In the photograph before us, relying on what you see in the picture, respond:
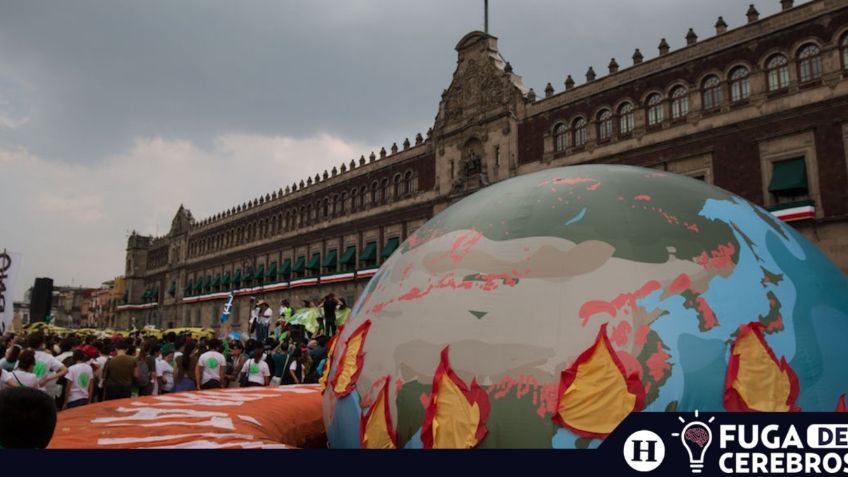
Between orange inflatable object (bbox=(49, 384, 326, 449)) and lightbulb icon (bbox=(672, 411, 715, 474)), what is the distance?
2.52m

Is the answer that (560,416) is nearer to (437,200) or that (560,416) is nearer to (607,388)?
(607,388)

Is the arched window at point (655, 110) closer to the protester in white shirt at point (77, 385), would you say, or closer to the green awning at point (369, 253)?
the green awning at point (369, 253)

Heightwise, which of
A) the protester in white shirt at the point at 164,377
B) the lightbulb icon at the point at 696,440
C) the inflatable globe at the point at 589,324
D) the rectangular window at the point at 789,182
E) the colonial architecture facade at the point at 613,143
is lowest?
the protester in white shirt at the point at 164,377

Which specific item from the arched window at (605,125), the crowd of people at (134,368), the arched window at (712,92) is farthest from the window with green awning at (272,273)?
the crowd of people at (134,368)

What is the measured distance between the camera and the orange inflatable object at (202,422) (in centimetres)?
401

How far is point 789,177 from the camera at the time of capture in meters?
21.9

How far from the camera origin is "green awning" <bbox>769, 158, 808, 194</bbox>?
2166 cm

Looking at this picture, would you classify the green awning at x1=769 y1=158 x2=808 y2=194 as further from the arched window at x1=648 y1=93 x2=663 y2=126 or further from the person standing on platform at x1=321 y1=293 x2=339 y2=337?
the person standing on platform at x1=321 y1=293 x2=339 y2=337

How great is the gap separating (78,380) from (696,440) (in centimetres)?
867

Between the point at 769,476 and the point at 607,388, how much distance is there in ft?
3.00

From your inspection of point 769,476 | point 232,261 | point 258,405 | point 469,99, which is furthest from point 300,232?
point 769,476

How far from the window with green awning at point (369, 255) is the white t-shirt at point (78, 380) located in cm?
3208

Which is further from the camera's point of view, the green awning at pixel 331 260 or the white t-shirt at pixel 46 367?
the green awning at pixel 331 260

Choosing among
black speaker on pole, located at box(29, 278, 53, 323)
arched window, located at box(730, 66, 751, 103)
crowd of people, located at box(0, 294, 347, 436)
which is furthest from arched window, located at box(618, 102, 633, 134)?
black speaker on pole, located at box(29, 278, 53, 323)
